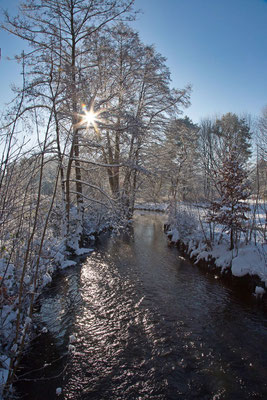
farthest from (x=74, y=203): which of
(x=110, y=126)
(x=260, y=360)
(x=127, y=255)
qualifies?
(x=260, y=360)

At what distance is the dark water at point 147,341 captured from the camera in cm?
323

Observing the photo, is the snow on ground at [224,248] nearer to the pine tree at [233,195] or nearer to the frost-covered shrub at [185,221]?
the frost-covered shrub at [185,221]

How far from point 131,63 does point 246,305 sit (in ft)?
40.0

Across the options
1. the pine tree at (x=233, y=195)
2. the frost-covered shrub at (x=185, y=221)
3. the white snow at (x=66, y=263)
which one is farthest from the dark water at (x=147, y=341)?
the frost-covered shrub at (x=185, y=221)

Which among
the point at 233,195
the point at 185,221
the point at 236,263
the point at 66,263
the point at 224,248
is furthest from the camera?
the point at 185,221

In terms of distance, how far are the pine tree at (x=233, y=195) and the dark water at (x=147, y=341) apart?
206 centimetres

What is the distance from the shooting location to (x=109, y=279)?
7039 mm

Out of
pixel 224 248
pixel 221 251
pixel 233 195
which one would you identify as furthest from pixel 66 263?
pixel 233 195

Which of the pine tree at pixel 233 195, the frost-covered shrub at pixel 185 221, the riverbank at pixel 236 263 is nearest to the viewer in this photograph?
the riverbank at pixel 236 263

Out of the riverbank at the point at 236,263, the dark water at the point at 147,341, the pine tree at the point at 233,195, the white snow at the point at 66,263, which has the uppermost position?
the pine tree at the point at 233,195

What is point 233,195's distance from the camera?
25.7ft

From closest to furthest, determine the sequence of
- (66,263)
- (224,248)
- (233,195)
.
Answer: (233,195)
(66,263)
(224,248)

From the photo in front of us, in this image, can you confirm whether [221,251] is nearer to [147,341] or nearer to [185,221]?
[185,221]

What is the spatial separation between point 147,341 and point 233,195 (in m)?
5.68
